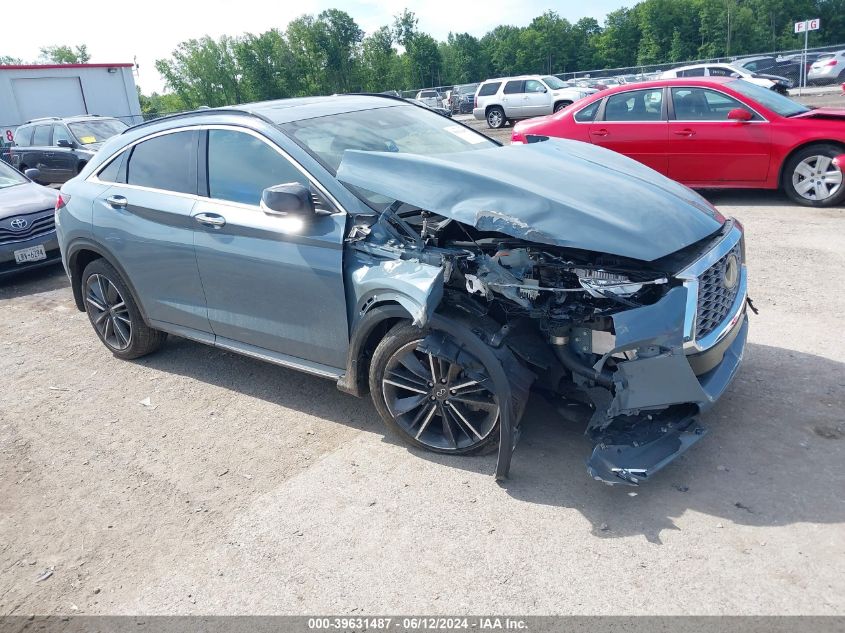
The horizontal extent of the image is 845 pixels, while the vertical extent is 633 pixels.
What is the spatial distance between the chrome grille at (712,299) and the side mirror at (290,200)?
209 cm

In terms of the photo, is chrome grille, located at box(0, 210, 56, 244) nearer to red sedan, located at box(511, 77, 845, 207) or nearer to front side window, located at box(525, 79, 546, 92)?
red sedan, located at box(511, 77, 845, 207)

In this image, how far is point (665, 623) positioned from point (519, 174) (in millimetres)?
2296

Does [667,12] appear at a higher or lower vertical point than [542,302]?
higher

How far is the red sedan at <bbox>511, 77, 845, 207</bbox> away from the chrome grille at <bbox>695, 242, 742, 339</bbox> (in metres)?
4.77

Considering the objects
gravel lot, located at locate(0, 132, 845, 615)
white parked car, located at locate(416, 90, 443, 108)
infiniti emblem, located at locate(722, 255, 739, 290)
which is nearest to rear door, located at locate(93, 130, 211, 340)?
gravel lot, located at locate(0, 132, 845, 615)

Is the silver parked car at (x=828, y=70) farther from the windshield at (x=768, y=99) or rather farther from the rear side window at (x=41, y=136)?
the rear side window at (x=41, y=136)

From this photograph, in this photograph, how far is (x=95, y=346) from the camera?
611cm

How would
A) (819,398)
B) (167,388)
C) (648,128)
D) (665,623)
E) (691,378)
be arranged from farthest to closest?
(648,128) < (167,388) < (819,398) < (691,378) < (665,623)

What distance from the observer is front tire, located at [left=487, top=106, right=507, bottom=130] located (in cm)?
2633

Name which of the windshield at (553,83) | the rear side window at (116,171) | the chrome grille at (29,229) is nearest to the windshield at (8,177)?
the chrome grille at (29,229)

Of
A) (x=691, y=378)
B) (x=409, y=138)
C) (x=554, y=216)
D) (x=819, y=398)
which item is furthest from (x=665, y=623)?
(x=409, y=138)

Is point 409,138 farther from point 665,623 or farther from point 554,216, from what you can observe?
point 665,623

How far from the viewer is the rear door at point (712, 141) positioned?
8.45 m

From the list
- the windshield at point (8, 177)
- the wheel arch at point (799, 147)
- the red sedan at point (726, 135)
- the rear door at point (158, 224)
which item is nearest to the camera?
the rear door at point (158, 224)
